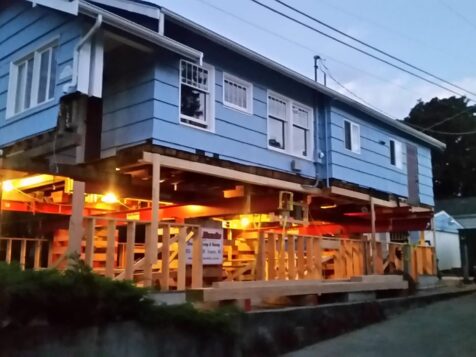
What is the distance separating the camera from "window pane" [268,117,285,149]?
11812mm

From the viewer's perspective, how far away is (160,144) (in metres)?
9.09

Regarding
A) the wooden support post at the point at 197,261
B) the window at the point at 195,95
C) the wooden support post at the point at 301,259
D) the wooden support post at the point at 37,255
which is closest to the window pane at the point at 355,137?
the wooden support post at the point at 301,259

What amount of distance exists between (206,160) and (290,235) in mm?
2401

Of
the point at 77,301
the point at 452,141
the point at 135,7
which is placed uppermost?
the point at 452,141

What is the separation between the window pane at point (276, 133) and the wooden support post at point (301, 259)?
2.08m

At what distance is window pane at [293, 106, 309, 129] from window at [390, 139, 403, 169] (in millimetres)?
4023

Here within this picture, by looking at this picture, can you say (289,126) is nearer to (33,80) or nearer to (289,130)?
(289,130)

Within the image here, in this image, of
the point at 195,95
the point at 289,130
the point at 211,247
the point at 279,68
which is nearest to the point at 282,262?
the point at 211,247

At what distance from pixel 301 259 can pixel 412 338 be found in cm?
264

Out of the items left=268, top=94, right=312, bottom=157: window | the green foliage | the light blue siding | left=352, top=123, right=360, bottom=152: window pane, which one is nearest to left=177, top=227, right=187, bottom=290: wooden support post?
the green foliage

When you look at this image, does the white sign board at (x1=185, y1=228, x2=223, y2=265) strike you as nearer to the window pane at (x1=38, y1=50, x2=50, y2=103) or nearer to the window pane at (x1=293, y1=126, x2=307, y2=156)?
the window pane at (x1=293, y1=126, x2=307, y2=156)

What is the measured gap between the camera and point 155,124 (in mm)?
9055

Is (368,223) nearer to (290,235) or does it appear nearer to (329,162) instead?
(329,162)

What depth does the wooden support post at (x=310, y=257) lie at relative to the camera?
11344 millimetres
